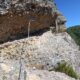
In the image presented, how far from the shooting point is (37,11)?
901 cm

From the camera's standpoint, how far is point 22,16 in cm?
902

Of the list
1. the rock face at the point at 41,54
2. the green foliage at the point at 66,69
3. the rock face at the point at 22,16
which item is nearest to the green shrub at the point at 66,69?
the green foliage at the point at 66,69

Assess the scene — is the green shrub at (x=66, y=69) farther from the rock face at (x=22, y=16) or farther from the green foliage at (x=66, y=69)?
the rock face at (x=22, y=16)

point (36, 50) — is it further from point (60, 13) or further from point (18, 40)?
point (60, 13)

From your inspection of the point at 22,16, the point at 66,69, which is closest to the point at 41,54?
the point at 66,69

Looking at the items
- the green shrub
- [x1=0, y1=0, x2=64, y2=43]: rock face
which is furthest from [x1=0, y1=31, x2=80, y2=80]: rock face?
[x1=0, y1=0, x2=64, y2=43]: rock face

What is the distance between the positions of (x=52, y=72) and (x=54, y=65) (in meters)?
0.45

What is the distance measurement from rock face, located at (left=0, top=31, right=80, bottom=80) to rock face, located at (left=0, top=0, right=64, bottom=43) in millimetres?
410

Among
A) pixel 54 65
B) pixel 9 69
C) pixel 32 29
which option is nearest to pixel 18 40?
pixel 32 29

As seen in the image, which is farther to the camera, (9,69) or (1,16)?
(1,16)

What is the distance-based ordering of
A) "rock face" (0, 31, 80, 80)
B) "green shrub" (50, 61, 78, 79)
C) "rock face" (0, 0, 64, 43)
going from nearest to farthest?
"rock face" (0, 31, 80, 80), "green shrub" (50, 61, 78, 79), "rock face" (0, 0, 64, 43)

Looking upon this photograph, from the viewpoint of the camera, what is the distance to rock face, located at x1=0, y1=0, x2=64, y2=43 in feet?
28.7

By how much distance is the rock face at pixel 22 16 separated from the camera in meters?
8.74

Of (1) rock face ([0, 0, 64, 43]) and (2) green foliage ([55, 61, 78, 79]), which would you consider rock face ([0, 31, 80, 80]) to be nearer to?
(2) green foliage ([55, 61, 78, 79])
